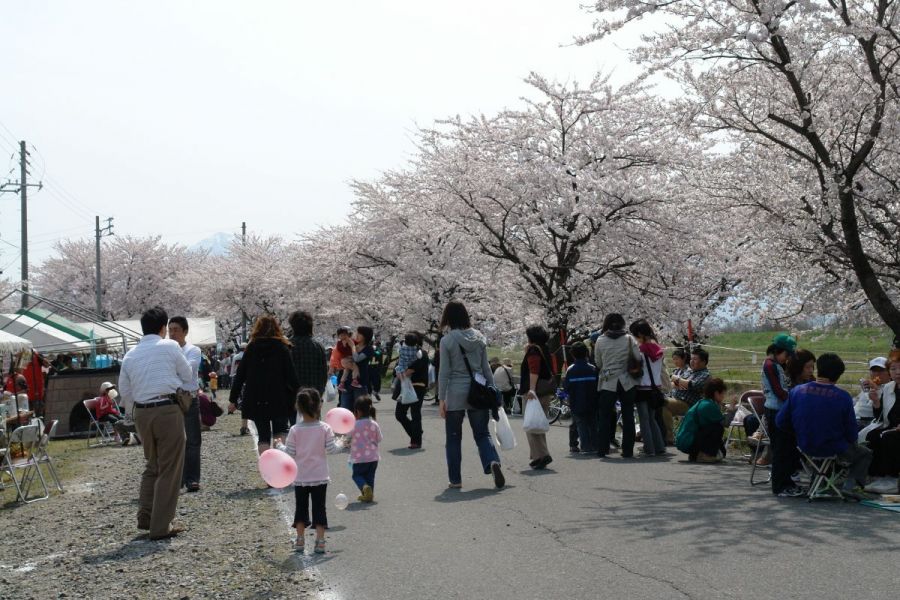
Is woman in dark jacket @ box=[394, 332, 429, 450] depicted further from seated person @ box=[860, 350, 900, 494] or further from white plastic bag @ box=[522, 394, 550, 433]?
seated person @ box=[860, 350, 900, 494]

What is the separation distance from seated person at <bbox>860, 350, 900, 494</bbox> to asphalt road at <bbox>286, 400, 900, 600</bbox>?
772 millimetres

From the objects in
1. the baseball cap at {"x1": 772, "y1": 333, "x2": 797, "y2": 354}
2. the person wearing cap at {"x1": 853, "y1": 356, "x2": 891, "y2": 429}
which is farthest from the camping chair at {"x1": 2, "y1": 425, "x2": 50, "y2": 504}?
the person wearing cap at {"x1": 853, "y1": 356, "x2": 891, "y2": 429}

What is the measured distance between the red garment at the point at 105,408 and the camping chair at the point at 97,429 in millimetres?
171

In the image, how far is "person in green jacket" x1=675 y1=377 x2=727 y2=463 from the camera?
1166 cm

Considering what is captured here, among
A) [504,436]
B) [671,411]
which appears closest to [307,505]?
[504,436]

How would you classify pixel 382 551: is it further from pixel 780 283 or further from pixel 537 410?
pixel 780 283

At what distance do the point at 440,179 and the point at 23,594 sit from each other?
2326 centimetres

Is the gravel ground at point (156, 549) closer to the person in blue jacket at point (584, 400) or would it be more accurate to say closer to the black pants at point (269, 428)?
the black pants at point (269, 428)

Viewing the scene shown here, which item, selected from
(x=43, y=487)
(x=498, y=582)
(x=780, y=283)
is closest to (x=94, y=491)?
(x=43, y=487)

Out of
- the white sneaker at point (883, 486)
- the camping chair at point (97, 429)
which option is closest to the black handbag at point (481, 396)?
the white sneaker at point (883, 486)

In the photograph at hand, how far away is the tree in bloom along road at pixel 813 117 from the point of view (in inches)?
460

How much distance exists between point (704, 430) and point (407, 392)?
4.23m

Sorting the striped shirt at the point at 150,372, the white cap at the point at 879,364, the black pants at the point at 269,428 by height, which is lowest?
the black pants at the point at 269,428

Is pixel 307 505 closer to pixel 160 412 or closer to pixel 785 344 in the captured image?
pixel 160 412
